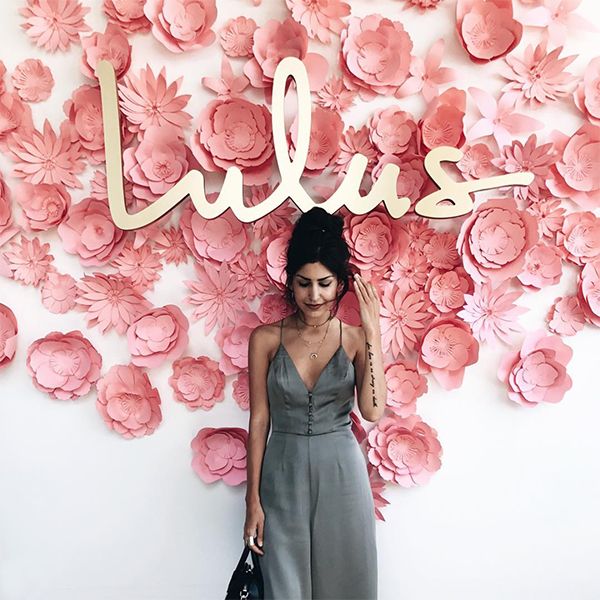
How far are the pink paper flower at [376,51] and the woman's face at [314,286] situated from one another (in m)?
0.53

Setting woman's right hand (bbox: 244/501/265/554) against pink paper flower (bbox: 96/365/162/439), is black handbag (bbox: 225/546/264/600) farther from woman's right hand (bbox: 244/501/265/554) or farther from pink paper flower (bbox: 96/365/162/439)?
pink paper flower (bbox: 96/365/162/439)

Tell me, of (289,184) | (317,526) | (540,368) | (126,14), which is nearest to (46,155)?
(126,14)

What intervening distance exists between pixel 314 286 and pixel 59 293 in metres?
0.72

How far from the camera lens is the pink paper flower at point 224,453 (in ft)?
4.99

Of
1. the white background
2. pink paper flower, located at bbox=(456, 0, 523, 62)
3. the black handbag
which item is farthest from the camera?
the white background

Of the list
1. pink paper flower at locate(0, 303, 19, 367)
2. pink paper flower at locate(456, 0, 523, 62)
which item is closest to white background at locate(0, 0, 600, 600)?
pink paper flower at locate(0, 303, 19, 367)

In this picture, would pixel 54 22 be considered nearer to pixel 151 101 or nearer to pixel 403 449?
pixel 151 101

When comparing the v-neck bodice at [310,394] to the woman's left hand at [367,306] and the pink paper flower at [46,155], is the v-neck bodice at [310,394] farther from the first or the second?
the pink paper flower at [46,155]

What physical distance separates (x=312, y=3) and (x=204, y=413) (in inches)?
43.0

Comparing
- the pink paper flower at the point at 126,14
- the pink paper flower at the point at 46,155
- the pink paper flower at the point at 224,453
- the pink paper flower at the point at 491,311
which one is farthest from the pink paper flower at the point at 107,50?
the pink paper flower at the point at 491,311

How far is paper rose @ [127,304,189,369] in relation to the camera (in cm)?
150

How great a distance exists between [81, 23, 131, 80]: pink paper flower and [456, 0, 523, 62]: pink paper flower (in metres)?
0.85

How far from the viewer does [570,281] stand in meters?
1.53

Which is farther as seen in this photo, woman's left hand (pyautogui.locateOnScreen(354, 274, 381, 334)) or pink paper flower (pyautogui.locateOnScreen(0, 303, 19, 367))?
pink paper flower (pyautogui.locateOnScreen(0, 303, 19, 367))
